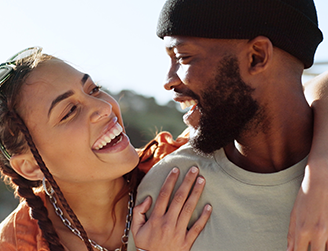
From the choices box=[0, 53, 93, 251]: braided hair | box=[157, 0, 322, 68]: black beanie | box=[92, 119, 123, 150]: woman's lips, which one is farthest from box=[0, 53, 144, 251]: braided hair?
box=[157, 0, 322, 68]: black beanie

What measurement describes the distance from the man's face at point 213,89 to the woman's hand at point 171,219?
20 cm

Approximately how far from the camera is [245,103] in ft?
5.62

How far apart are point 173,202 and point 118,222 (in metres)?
0.52

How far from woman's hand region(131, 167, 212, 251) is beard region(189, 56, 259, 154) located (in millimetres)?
182

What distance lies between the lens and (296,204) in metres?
1.40

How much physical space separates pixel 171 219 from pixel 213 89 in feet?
2.16

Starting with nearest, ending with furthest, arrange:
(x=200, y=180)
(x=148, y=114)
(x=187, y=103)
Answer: (x=200, y=180)
(x=187, y=103)
(x=148, y=114)

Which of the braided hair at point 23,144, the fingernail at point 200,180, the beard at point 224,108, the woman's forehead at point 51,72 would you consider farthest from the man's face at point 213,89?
the braided hair at point 23,144

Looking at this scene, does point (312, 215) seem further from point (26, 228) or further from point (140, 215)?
point (26, 228)

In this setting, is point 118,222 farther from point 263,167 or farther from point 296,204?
point 296,204

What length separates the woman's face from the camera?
1820 millimetres

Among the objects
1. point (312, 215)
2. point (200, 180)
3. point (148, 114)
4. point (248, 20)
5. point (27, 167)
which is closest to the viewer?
point (312, 215)

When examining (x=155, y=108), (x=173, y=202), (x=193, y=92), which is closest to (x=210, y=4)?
(x=193, y=92)

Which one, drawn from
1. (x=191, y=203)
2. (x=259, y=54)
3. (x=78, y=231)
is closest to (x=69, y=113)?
(x=78, y=231)
